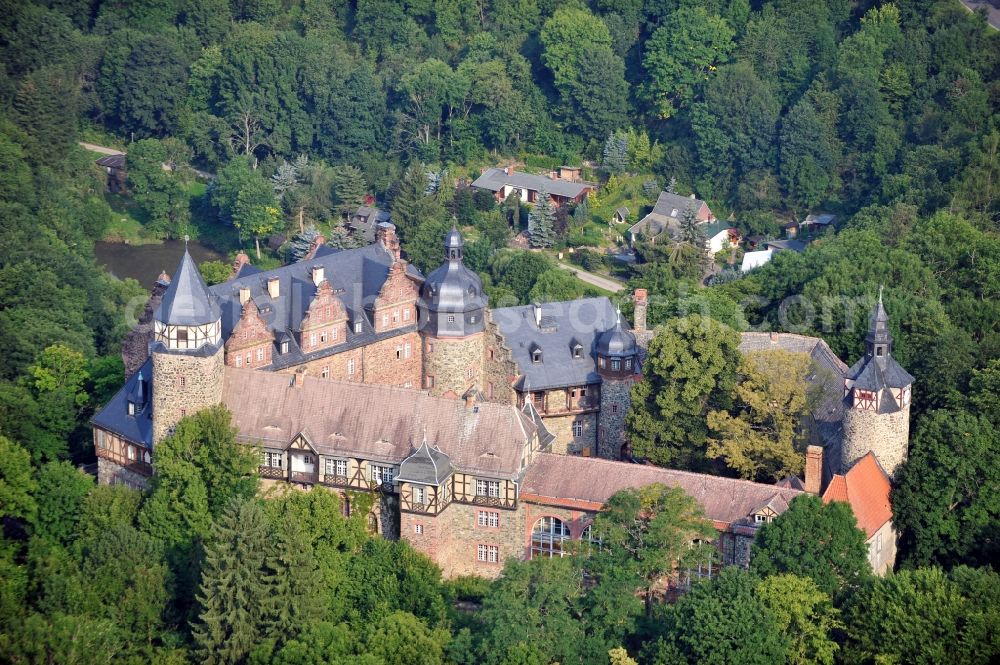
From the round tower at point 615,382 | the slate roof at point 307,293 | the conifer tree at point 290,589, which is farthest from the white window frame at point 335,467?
the round tower at point 615,382

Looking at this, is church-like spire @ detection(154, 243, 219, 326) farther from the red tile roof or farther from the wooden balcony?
the red tile roof

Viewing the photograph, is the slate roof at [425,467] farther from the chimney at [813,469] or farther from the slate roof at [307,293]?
the chimney at [813,469]

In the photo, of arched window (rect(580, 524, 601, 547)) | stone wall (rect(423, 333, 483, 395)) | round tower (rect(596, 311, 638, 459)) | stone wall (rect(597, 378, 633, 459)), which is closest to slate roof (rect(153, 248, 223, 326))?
stone wall (rect(423, 333, 483, 395))

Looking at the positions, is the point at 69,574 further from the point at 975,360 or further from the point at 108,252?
the point at 108,252

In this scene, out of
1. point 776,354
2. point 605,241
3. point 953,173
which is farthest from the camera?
point 605,241

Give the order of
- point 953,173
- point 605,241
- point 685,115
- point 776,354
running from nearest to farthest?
point 776,354 → point 953,173 → point 605,241 → point 685,115

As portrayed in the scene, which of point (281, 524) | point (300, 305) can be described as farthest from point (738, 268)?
point (281, 524)
